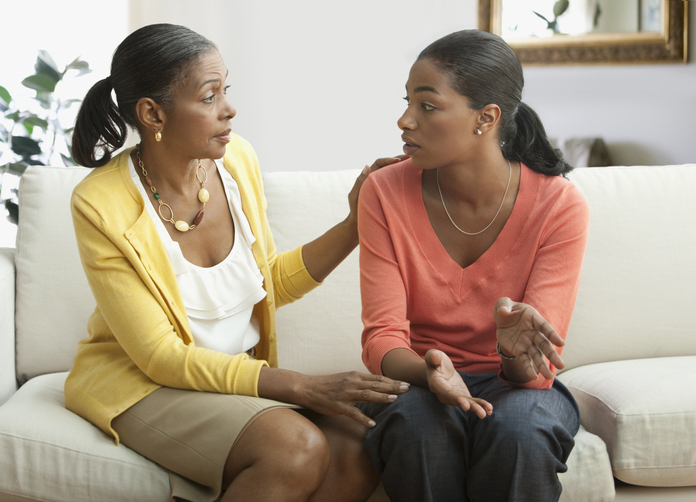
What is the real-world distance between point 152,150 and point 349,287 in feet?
2.06

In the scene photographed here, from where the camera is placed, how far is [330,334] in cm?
→ 173

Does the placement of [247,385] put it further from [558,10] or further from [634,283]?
[558,10]

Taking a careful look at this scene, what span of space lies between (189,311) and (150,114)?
411 mm

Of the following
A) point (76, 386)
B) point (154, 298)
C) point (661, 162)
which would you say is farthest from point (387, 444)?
point (661, 162)

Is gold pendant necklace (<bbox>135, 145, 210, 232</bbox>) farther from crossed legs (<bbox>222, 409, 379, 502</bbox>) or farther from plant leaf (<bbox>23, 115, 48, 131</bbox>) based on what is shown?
plant leaf (<bbox>23, 115, 48, 131</bbox>)

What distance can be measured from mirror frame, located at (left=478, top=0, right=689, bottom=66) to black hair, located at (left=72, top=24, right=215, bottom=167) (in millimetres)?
1636

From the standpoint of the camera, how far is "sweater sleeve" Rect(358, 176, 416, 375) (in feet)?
4.22

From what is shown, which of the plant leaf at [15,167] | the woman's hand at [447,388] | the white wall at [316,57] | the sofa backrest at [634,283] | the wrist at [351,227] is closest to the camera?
the woman's hand at [447,388]

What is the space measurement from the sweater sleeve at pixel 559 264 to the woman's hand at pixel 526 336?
0.31ft

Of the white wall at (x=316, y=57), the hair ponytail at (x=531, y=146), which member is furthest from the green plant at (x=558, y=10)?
the hair ponytail at (x=531, y=146)

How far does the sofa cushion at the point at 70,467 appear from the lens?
4.10 feet

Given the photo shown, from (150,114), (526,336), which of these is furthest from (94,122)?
(526,336)

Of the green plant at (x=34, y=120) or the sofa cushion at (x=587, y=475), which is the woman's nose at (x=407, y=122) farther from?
the green plant at (x=34, y=120)

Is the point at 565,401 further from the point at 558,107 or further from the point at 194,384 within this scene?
the point at 558,107
